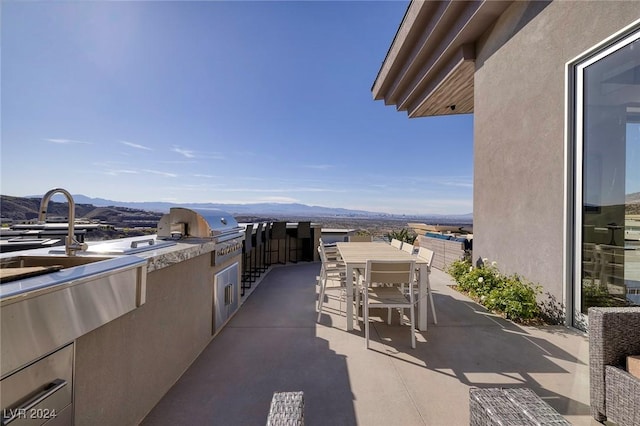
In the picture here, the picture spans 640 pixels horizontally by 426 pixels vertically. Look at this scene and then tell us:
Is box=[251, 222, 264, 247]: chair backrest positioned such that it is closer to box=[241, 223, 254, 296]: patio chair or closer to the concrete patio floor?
box=[241, 223, 254, 296]: patio chair

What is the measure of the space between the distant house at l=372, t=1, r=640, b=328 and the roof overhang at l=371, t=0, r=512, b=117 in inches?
1.8

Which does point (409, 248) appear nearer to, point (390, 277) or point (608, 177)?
point (390, 277)

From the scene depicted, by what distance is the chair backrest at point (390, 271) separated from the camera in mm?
2553

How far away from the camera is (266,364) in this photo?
2152 millimetres

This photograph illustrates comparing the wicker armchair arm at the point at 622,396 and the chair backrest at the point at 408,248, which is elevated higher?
the chair backrest at the point at 408,248

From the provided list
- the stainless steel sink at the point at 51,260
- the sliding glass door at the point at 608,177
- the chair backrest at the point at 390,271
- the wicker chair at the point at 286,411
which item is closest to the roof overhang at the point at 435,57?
the sliding glass door at the point at 608,177

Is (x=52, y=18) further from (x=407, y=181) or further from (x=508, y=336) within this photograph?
(x=407, y=181)

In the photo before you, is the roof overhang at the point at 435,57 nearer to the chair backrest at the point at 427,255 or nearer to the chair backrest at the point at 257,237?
the chair backrest at the point at 427,255

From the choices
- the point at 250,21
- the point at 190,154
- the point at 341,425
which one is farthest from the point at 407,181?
the point at 341,425

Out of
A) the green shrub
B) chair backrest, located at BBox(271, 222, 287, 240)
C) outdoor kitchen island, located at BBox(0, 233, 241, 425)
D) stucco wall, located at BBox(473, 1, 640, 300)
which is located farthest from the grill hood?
the green shrub

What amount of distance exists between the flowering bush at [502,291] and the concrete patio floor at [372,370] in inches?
7.0

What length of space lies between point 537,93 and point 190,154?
15.5 metres

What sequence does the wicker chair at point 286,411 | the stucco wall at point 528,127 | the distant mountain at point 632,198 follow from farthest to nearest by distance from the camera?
the stucco wall at point 528,127
the distant mountain at point 632,198
the wicker chair at point 286,411

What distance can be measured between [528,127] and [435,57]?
3007mm
